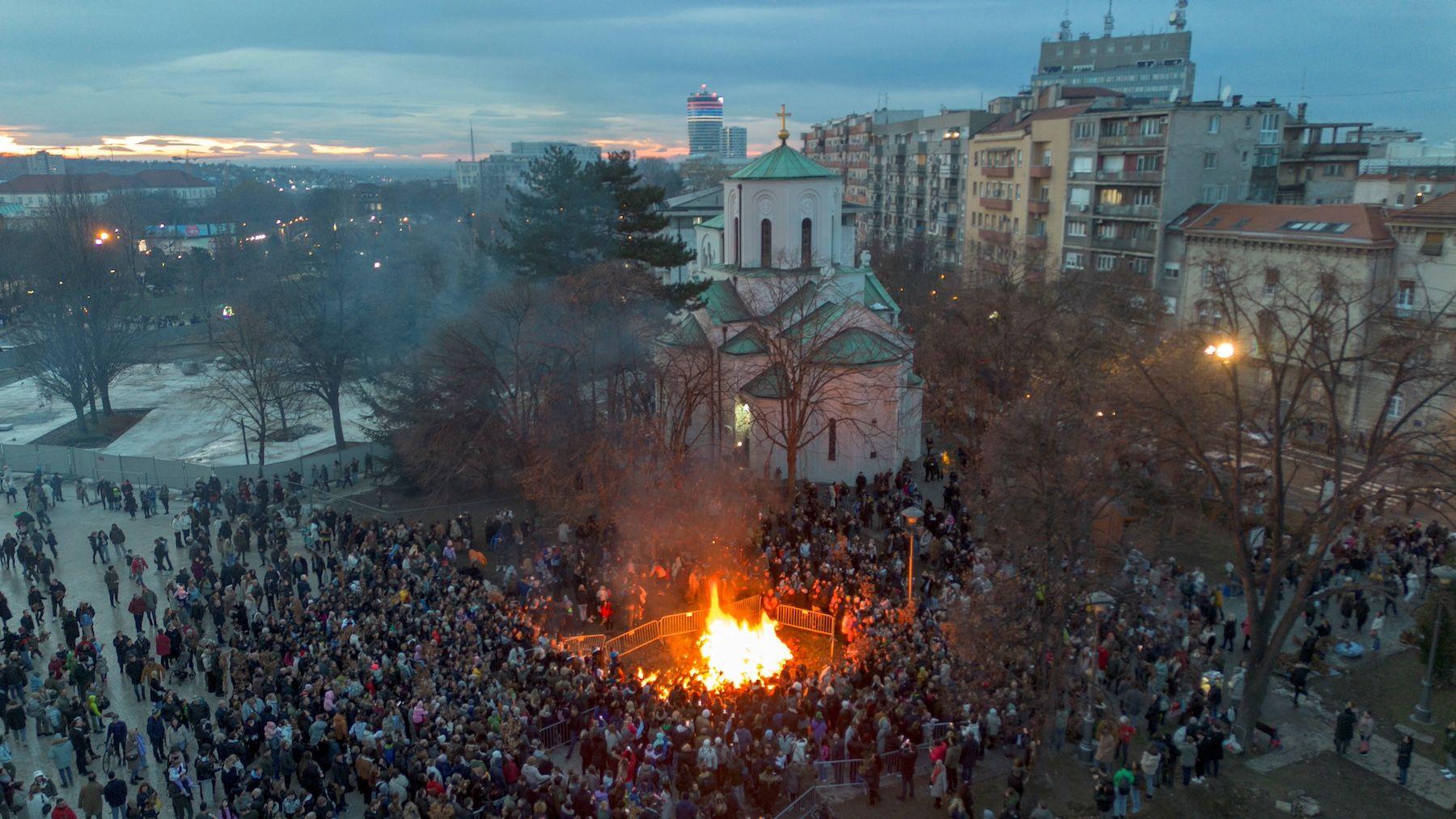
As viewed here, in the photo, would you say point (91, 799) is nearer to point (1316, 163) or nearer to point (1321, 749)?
point (1321, 749)

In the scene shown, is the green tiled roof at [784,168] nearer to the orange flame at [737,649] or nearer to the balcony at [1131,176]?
the orange flame at [737,649]

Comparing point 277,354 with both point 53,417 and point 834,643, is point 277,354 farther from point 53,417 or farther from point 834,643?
point 834,643

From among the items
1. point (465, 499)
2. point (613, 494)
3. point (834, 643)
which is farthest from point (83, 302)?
point (834, 643)

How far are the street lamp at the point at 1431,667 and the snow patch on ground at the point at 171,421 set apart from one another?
29.4m

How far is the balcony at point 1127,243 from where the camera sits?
42.8 meters

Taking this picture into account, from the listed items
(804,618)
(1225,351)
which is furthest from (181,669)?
(1225,351)

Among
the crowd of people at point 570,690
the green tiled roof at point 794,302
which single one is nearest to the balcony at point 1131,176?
the green tiled roof at point 794,302

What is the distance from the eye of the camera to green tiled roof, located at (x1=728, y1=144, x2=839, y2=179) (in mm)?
29297

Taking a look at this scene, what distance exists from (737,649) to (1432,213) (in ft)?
90.4

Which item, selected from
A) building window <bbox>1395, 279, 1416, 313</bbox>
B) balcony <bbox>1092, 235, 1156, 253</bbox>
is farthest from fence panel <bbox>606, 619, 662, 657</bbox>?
balcony <bbox>1092, 235, 1156, 253</bbox>

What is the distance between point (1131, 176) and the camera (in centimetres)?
4328

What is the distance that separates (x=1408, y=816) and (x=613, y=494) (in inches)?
626

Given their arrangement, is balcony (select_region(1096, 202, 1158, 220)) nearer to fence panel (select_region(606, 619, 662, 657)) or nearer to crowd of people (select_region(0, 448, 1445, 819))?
crowd of people (select_region(0, 448, 1445, 819))

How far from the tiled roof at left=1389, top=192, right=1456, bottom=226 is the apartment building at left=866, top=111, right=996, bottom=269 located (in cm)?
3019
